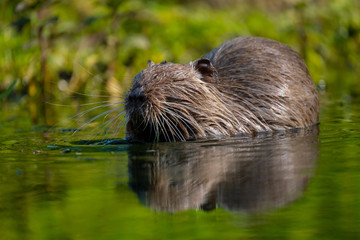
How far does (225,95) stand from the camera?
17.3ft

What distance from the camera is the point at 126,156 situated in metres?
4.00

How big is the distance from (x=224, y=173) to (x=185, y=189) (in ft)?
1.44

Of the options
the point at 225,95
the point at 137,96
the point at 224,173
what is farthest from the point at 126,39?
the point at 224,173

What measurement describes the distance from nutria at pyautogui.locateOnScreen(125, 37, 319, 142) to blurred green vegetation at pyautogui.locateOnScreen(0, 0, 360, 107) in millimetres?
1624

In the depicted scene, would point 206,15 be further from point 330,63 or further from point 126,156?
point 126,156

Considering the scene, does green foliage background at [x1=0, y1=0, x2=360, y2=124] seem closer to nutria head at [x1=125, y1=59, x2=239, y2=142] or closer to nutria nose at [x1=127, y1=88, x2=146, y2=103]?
nutria head at [x1=125, y1=59, x2=239, y2=142]

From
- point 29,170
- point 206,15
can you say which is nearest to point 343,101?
point 29,170

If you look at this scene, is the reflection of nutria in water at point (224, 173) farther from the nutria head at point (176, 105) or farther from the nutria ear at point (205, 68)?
the nutria ear at point (205, 68)

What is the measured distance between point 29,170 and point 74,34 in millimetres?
6225

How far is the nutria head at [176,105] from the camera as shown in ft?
15.1

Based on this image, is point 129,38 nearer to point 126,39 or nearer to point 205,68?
point 126,39

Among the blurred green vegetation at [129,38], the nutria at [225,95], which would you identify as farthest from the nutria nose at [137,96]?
the blurred green vegetation at [129,38]

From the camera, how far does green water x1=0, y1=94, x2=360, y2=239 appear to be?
2244 mm

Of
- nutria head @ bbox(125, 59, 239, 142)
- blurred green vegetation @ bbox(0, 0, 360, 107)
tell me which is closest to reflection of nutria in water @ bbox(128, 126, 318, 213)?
nutria head @ bbox(125, 59, 239, 142)
